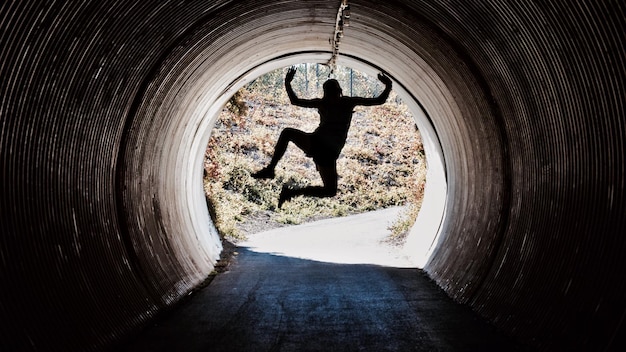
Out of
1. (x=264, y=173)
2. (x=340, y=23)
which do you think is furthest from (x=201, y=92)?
(x=340, y=23)

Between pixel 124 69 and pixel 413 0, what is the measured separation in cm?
315

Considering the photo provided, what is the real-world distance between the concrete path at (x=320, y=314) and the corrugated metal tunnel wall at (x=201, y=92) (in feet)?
1.12

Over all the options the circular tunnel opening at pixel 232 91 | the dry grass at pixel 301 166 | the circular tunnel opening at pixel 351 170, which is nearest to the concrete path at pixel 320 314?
the circular tunnel opening at pixel 232 91

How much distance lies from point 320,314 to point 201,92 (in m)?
4.39

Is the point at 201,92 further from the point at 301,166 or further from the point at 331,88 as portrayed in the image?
the point at 301,166

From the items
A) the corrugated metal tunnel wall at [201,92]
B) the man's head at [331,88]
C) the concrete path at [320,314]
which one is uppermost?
the man's head at [331,88]

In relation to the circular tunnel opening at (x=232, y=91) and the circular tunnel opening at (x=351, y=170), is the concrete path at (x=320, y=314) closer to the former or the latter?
the circular tunnel opening at (x=232, y=91)

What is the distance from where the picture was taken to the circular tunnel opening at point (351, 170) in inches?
504

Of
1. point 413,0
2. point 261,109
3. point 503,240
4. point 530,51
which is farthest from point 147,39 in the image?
point 261,109

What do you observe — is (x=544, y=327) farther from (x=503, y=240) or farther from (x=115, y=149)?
(x=115, y=149)

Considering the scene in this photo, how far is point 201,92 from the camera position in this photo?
10031mm

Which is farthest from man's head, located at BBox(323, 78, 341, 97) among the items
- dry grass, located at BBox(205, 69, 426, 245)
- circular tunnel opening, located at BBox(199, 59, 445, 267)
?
dry grass, located at BBox(205, 69, 426, 245)

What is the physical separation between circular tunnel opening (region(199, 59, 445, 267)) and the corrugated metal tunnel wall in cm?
295

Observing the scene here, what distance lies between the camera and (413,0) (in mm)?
7000
